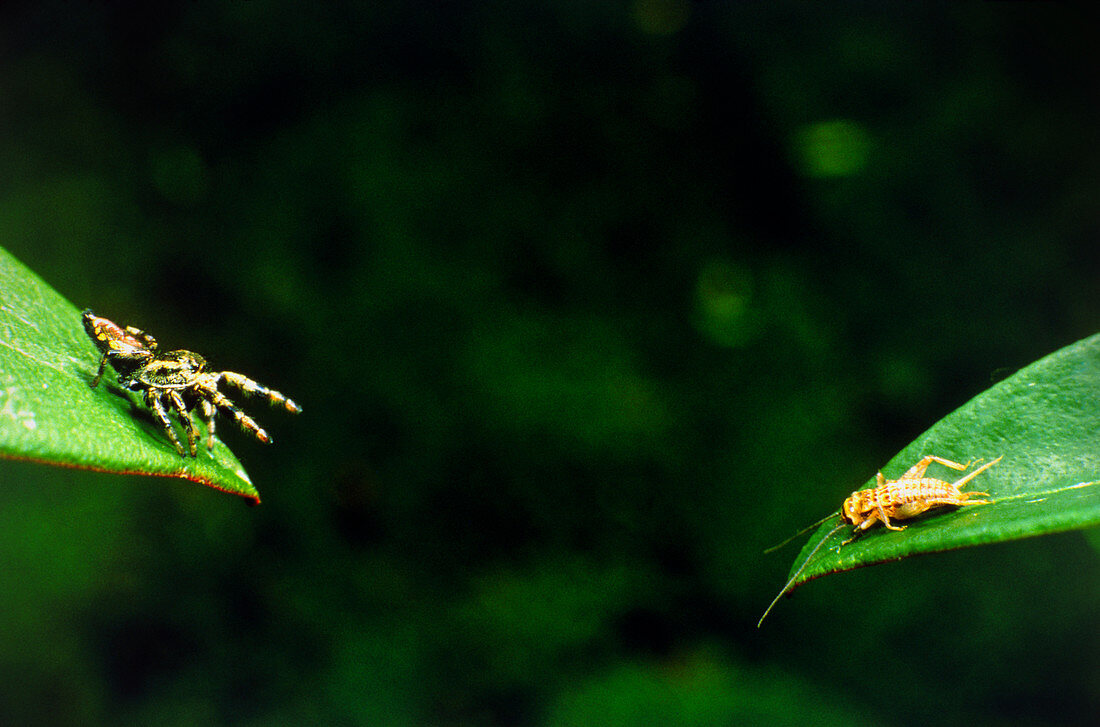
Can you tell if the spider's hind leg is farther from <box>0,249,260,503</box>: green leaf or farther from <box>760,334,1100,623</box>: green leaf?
<box>760,334,1100,623</box>: green leaf

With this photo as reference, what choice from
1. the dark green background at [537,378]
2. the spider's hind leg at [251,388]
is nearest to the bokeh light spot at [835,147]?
the dark green background at [537,378]

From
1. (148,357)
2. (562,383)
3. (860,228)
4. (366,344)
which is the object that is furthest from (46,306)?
(860,228)

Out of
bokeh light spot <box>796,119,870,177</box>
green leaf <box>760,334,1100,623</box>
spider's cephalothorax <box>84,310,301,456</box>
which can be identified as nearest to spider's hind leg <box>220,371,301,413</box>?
spider's cephalothorax <box>84,310,301,456</box>

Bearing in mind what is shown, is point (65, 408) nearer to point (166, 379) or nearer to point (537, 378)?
point (166, 379)

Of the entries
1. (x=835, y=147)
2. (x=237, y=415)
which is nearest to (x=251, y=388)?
(x=237, y=415)

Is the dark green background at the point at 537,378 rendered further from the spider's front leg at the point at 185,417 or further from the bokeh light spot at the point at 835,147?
the spider's front leg at the point at 185,417

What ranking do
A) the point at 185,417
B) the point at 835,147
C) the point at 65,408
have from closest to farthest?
the point at 65,408 → the point at 185,417 → the point at 835,147

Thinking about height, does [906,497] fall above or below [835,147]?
below

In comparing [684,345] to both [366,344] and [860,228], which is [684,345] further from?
[366,344]
